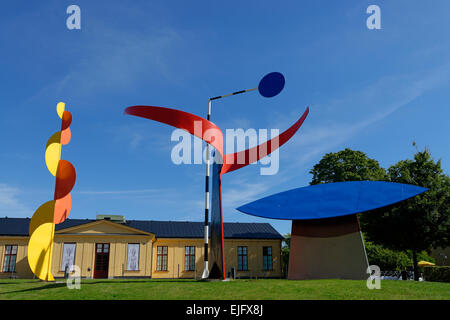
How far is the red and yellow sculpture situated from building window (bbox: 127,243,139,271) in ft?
47.0

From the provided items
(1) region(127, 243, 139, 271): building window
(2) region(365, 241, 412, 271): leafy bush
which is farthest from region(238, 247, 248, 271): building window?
(2) region(365, 241, 412, 271): leafy bush

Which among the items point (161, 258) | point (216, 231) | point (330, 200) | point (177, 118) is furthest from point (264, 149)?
point (161, 258)

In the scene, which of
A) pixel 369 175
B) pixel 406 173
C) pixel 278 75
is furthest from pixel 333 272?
pixel 369 175

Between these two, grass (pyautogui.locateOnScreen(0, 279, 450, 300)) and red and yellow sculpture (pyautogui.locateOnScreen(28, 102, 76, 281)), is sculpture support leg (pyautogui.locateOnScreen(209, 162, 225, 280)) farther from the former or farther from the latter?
red and yellow sculpture (pyautogui.locateOnScreen(28, 102, 76, 281))

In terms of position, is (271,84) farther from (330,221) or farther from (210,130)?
(330,221)

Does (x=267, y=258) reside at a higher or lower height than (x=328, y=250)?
lower

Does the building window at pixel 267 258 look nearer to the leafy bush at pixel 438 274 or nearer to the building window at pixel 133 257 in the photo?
the building window at pixel 133 257

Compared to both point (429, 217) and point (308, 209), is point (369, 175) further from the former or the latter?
point (308, 209)

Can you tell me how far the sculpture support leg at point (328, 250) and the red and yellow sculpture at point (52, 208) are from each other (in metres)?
11.3

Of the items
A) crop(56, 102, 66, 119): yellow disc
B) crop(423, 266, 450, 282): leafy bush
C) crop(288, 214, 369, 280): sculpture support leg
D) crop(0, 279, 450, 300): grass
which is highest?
crop(56, 102, 66, 119): yellow disc

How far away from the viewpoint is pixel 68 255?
2959cm

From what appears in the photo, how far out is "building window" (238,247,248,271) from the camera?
32.4 meters

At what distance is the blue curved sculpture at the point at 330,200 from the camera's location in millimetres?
15938

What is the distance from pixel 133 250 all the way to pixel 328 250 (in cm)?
1939
